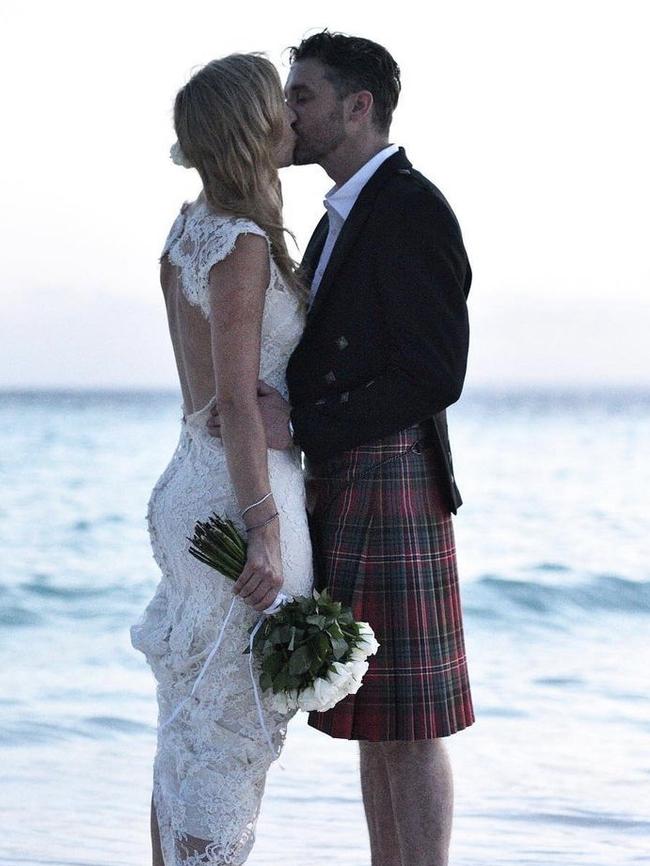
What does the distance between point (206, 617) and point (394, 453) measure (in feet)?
1.65

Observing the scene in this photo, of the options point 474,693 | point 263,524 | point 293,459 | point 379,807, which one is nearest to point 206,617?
point 263,524

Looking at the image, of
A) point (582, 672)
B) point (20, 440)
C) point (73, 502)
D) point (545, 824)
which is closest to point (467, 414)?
point (20, 440)

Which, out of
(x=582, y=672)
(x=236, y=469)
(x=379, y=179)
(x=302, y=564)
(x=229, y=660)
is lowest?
(x=582, y=672)

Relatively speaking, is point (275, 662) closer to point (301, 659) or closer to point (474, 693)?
point (301, 659)

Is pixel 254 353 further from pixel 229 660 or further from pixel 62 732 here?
pixel 62 732

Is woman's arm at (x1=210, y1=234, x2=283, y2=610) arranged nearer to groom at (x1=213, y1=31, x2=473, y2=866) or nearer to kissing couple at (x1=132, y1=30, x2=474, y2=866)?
kissing couple at (x1=132, y1=30, x2=474, y2=866)

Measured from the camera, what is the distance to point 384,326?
2496 mm

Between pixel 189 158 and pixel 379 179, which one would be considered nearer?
pixel 189 158

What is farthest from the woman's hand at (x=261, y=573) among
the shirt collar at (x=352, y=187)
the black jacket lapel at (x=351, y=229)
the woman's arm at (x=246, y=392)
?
the shirt collar at (x=352, y=187)

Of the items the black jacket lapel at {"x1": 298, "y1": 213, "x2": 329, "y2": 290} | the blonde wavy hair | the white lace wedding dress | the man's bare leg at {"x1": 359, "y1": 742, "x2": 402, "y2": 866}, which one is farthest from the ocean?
the blonde wavy hair

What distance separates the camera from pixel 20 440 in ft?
79.6

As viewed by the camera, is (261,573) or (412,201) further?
(412,201)

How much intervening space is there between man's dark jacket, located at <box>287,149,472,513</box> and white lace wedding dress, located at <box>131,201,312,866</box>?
67 mm

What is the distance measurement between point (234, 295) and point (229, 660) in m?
0.71
